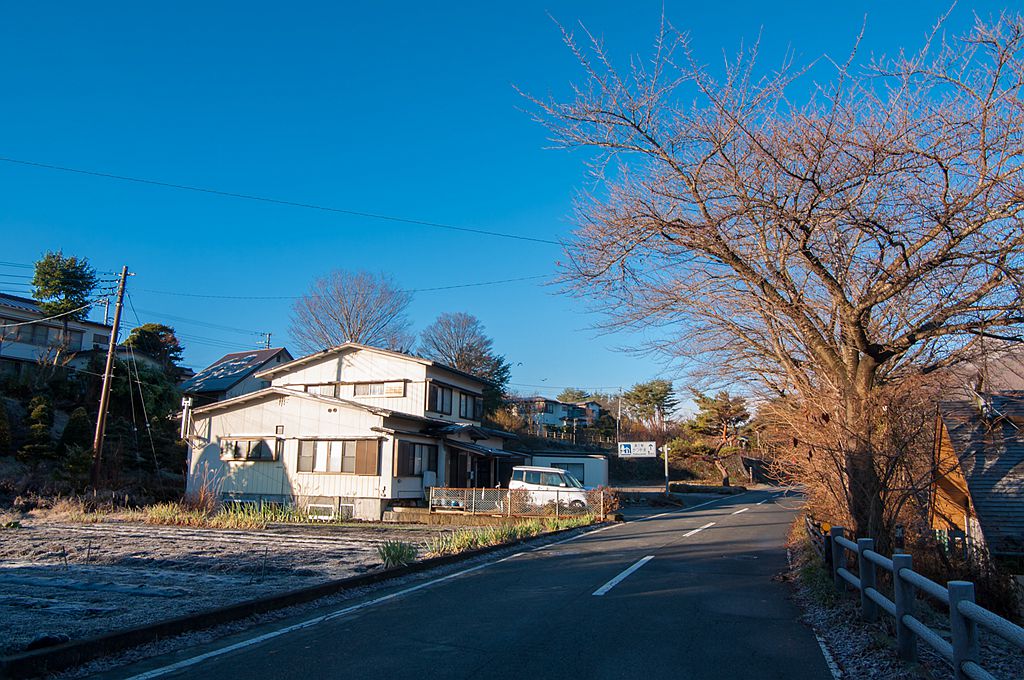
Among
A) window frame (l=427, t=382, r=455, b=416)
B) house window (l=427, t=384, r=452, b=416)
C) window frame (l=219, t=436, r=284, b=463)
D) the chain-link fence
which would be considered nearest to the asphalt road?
the chain-link fence

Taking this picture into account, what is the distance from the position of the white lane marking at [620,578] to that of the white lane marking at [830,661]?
3.12 metres

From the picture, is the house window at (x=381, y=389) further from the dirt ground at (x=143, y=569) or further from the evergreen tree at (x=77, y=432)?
the dirt ground at (x=143, y=569)

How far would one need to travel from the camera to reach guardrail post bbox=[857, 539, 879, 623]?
6887 millimetres

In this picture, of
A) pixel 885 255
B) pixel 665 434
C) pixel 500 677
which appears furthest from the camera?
pixel 665 434

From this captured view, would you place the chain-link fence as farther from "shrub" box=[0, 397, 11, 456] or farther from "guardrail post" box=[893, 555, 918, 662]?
"guardrail post" box=[893, 555, 918, 662]

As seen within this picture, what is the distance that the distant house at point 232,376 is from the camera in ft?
148

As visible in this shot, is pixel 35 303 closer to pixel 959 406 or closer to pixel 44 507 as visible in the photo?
pixel 44 507

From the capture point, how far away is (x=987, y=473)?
1554cm

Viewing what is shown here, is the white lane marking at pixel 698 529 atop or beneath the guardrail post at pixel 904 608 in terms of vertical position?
beneath

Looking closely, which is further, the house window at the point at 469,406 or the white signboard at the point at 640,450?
the white signboard at the point at 640,450

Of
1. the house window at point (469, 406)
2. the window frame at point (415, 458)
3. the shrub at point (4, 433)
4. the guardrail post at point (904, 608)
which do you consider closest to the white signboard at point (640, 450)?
the house window at point (469, 406)

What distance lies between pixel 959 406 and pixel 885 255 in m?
8.25

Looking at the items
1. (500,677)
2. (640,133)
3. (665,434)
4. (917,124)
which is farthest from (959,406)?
(665,434)

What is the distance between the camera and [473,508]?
2388 cm
